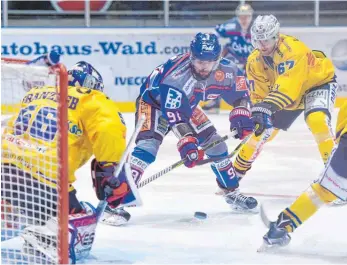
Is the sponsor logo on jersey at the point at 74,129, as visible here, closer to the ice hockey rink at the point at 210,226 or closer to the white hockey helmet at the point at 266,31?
the ice hockey rink at the point at 210,226

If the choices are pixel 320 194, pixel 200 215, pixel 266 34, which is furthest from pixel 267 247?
pixel 266 34

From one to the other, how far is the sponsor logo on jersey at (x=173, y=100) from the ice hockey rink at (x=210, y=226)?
0.56 m

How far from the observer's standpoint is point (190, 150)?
12.9 ft

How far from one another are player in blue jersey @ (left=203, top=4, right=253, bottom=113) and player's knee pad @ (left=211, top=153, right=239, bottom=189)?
3685mm

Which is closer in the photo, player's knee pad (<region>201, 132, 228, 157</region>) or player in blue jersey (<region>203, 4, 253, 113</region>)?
player's knee pad (<region>201, 132, 228, 157</region>)

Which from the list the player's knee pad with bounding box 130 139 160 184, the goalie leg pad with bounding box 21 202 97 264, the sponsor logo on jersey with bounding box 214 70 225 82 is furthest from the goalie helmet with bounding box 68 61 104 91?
the sponsor logo on jersey with bounding box 214 70 225 82

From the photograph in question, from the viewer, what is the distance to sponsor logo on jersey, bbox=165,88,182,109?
13.2ft

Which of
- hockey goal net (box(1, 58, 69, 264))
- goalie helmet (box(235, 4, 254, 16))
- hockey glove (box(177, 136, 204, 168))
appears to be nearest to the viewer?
hockey goal net (box(1, 58, 69, 264))

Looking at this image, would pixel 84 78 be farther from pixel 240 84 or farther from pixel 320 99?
pixel 320 99

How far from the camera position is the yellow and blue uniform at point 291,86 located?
433 centimetres

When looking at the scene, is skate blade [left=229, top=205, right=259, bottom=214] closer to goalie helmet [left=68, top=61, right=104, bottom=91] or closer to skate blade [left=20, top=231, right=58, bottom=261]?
goalie helmet [left=68, top=61, right=104, bottom=91]

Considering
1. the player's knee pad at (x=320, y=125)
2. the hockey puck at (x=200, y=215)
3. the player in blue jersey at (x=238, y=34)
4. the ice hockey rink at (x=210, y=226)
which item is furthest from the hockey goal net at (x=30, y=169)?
the player in blue jersey at (x=238, y=34)

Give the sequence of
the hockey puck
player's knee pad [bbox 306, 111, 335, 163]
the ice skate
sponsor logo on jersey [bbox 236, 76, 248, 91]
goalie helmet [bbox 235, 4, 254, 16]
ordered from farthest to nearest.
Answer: goalie helmet [bbox 235, 4, 254, 16] → player's knee pad [bbox 306, 111, 335, 163] → sponsor logo on jersey [bbox 236, 76, 248, 91] → the hockey puck → the ice skate

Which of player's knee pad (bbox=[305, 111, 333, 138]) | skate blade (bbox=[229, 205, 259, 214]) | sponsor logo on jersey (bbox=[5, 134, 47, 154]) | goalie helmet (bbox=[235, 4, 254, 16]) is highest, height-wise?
sponsor logo on jersey (bbox=[5, 134, 47, 154])
